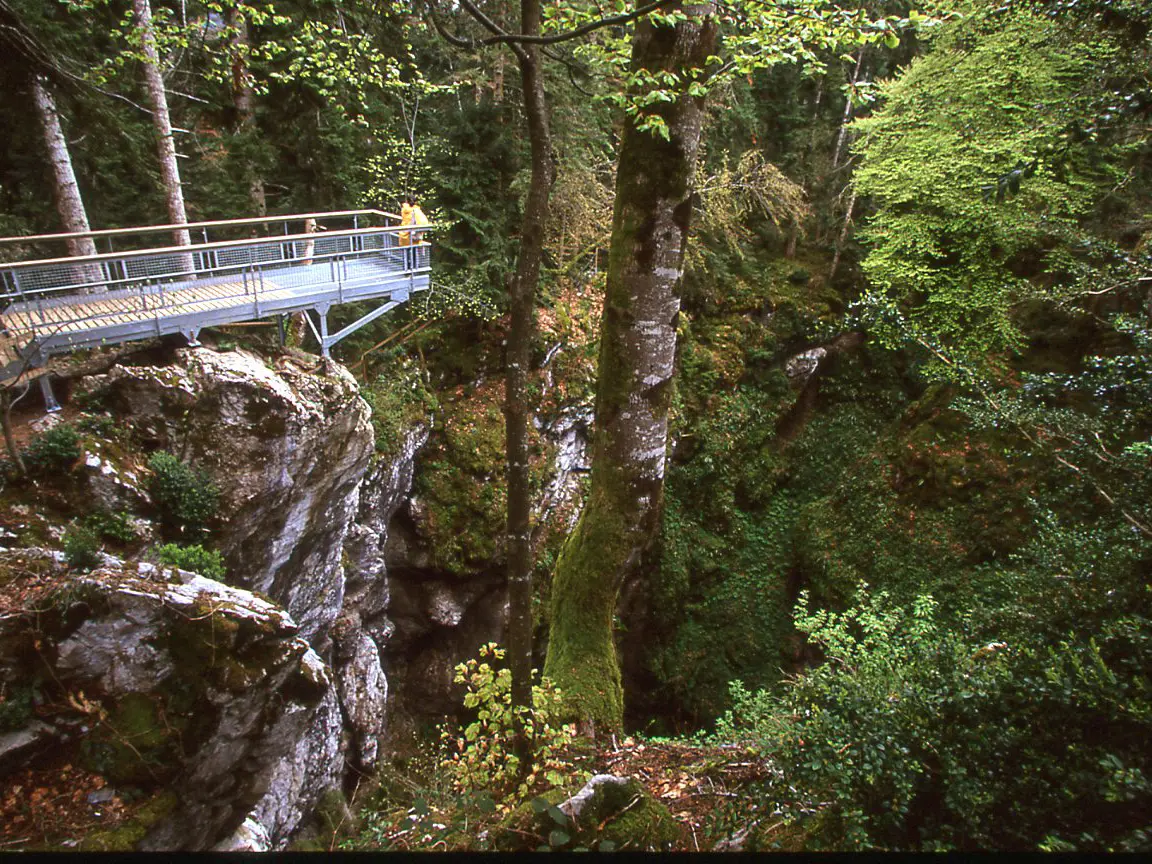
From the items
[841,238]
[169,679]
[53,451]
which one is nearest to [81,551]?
[169,679]

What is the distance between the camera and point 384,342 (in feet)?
36.8

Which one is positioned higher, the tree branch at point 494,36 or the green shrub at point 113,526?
the tree branch at point 494,36

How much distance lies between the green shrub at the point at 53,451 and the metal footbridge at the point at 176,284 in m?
0.83

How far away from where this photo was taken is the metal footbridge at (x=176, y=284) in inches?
239

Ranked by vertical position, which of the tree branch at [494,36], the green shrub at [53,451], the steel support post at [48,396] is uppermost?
the tree branch at [494,36]

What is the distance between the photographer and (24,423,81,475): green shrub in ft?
18.0

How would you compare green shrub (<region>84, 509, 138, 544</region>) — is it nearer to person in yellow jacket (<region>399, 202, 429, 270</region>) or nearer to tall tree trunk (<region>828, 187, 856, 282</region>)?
person in yellow jacket (<region>399, 202, 429, 270</region>)

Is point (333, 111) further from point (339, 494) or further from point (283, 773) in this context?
point (283, 773)

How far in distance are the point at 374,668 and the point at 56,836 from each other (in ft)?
20.6

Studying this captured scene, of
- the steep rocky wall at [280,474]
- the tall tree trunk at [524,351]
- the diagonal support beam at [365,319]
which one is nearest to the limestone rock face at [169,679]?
the steep rocky wall at [280,474]

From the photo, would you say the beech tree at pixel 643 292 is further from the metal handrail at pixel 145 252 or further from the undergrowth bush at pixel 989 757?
the metal handrail at pixel 145 252

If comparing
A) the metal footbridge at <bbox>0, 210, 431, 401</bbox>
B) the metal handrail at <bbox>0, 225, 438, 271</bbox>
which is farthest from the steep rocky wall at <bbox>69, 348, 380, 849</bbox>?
the metal handrail at <bbox>0, 225, 438, 271</bbox>

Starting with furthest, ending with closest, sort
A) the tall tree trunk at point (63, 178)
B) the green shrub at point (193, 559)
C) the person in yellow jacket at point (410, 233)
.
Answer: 1. the person in yellow jacket at point (410, 233)
2. the tall tree trunk at point (63, 178)
3. the green shrub at point (193, 559)

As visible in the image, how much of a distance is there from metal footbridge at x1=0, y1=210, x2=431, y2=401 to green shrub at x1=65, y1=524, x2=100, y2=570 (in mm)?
2257
